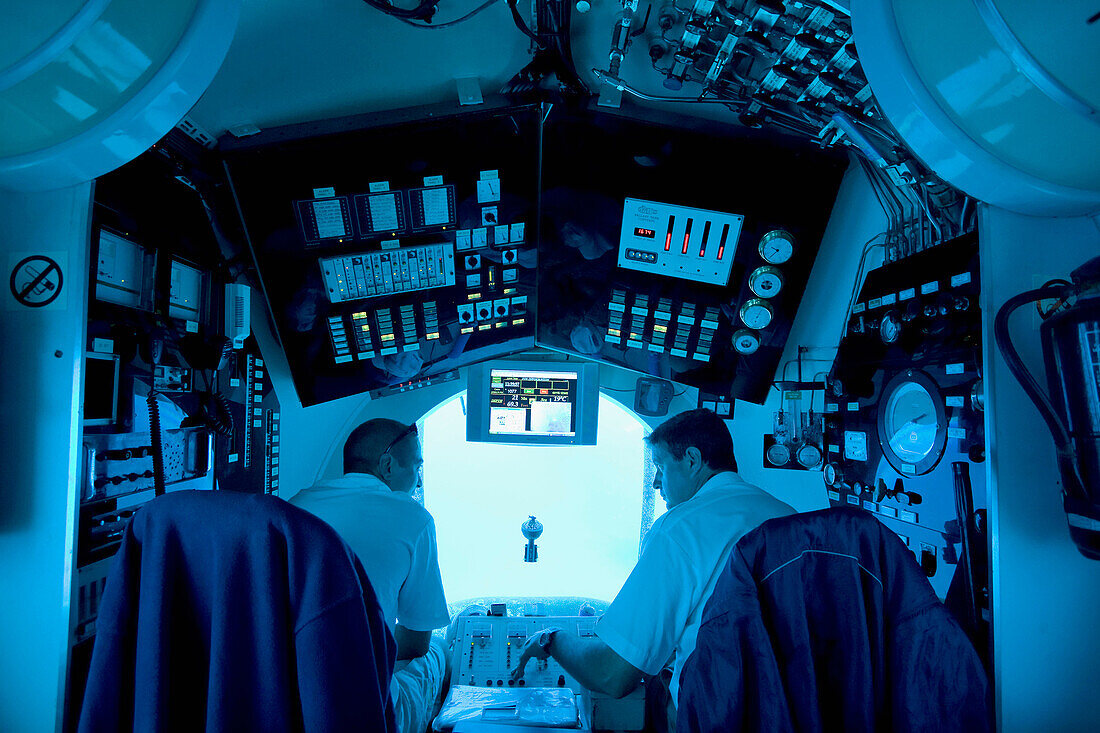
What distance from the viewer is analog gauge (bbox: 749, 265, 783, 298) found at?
6.79ft

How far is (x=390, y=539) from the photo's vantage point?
1.76 metres

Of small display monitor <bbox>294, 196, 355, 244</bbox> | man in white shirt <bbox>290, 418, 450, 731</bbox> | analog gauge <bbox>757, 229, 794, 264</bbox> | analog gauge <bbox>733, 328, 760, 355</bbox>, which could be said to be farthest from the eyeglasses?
analog gauge <bbox>757, 229, 794, 264</bbox>

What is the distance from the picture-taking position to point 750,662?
96cm

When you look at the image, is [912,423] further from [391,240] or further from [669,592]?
[391,240]

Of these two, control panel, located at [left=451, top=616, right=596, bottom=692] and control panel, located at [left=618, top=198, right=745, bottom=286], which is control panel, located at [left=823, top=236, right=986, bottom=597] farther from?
control panel, located at [left=451, top=616, right=596, bottom=692]

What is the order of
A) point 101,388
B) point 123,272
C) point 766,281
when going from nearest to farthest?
point 101,388 → point 123,272 → point 766,281

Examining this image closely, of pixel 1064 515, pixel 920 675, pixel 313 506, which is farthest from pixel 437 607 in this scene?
pixel 1064 515

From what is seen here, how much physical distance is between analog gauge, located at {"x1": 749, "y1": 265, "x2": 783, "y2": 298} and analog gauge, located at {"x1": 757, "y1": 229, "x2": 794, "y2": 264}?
0.14 feet

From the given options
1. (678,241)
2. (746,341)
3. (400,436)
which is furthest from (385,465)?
(746,341)

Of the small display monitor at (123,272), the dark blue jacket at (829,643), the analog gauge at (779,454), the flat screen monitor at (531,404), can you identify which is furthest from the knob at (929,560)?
the small display monitor at (123,272)

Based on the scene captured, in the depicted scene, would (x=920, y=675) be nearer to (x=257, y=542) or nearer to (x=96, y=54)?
(x=257, y=542)

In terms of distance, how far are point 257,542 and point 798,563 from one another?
0.93 m

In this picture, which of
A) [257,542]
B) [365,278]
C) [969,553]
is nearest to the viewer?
[257,542]

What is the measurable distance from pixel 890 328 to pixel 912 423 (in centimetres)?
28
